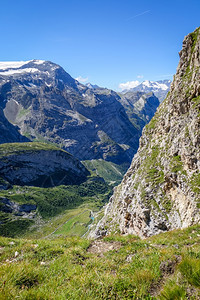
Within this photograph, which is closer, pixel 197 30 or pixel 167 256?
pixel 167 256

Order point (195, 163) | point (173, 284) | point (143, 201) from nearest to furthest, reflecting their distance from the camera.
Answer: point (173, 284) < point (195, 163) < point (143, 201)

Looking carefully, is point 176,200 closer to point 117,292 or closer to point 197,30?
point 117,292

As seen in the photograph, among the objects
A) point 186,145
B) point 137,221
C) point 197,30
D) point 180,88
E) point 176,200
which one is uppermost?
point 197,30

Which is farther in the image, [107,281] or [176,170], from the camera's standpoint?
[176,170]

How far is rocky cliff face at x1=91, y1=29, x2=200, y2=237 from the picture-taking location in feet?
111

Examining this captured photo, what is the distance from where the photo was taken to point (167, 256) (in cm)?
769

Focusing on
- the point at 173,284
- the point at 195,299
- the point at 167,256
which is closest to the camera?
the point at 195,299

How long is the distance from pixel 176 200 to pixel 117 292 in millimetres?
36110

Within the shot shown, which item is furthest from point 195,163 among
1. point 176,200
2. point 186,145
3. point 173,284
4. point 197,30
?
point 197,30

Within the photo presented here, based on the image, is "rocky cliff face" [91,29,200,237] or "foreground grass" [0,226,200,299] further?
"rocky cliff face" [91,29,200,237]

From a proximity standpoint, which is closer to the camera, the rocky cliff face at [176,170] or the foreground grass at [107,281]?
the foreground grass at [107,281]

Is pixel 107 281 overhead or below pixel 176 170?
overhead

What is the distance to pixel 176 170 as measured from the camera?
3891 centimetres

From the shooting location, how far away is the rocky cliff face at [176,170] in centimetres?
3394
